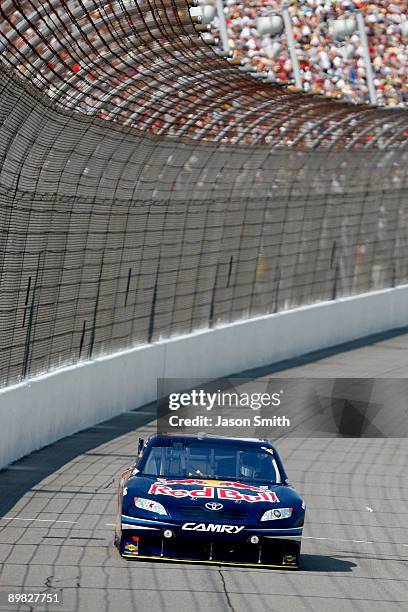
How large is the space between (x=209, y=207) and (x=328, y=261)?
638 centimetres

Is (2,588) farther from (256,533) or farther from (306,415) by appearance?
(306,415)

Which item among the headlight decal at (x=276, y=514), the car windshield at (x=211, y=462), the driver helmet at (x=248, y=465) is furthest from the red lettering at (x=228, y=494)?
the driver helmet at (x=248, y=465)

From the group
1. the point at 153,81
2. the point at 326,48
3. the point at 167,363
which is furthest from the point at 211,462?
the point at 326,48

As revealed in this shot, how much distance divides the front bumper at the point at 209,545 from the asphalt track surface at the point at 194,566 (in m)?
0.10

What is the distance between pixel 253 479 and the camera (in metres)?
12.4

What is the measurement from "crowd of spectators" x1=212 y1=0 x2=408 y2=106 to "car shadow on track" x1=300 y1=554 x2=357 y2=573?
19735 millimetres

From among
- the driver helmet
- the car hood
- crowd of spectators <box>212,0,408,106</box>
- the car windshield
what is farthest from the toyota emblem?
crowd of spectators <box>212,0,408,106</box>

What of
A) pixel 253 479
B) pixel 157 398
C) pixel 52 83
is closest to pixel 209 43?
pixel 52 83

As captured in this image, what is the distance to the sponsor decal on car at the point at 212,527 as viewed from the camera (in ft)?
36.8

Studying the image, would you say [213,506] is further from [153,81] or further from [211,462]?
[153,81]

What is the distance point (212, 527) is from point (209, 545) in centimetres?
14

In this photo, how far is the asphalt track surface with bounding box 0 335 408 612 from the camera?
1016 centimetres

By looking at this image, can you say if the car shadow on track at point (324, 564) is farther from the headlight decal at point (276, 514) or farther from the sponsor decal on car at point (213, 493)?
the sponsor decal on car at point (213, 493)

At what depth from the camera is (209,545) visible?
37.0ft
